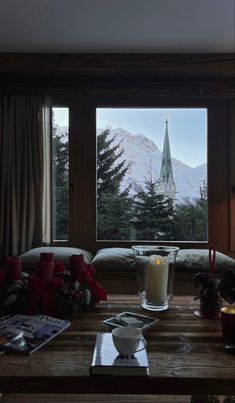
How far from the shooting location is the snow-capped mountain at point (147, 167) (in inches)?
135

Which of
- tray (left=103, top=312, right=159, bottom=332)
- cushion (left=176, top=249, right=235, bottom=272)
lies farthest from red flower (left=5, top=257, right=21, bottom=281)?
cushion (left=176, top=249, right=235, bottom=272)

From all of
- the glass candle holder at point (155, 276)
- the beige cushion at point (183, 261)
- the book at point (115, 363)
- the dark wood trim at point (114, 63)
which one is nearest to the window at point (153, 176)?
the dark wood trim at point (114, 63)

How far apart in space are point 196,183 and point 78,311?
226cm

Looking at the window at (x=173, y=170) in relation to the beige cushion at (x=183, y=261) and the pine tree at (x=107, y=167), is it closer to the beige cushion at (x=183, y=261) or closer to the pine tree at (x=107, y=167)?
the pine tree at (x=107, y=167)

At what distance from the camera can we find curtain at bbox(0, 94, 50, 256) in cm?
316

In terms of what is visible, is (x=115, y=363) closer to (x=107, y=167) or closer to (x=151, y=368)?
Result: (x=151, y=368)

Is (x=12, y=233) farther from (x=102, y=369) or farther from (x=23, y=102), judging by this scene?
(x=102, y=369)

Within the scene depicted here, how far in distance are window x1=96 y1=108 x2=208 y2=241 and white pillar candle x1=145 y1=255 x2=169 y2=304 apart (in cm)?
194

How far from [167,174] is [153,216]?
1.43ft

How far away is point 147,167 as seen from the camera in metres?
3.47

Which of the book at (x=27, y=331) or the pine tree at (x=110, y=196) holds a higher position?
the pine tree at (x=110, y=196)

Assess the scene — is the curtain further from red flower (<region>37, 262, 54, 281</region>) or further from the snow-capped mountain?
red flower (<region>37, 262, 54, 281</region>)

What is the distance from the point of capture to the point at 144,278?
1.49 m

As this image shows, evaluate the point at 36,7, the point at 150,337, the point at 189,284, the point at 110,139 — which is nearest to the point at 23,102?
the point at 110,139
